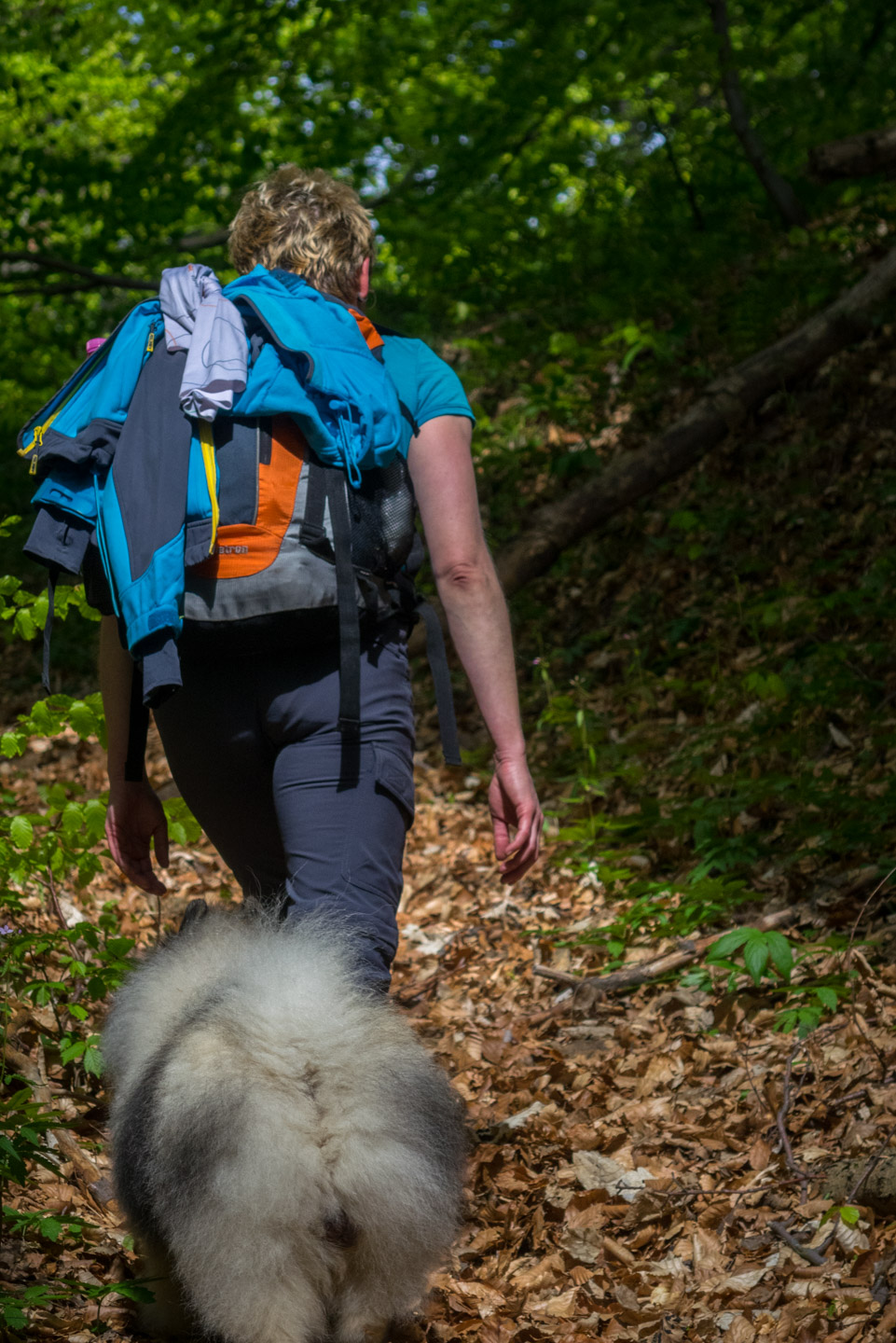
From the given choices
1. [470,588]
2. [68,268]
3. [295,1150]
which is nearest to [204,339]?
[470,588]

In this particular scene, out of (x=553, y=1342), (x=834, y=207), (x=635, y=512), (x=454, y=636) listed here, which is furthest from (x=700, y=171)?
(x=553, y=1342)

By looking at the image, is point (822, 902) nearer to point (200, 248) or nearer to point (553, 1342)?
point (553, 1342)

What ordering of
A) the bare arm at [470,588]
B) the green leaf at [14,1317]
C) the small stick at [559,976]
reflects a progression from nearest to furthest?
the green leaf at [14,1317] < the bare arm at [470,588] < the small stick at [559,976]

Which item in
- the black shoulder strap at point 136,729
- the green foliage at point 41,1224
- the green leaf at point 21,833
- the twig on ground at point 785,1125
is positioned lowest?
the twig on ground at point 785,1125

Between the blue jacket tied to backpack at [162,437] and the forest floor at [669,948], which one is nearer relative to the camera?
the blue jacket tied to backpack at [162,437]

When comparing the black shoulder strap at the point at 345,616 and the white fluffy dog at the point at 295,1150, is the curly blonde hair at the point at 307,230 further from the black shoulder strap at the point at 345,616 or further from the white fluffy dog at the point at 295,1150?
the white fluffy dog at the point at 295,1150

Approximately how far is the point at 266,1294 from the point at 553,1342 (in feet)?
3.03

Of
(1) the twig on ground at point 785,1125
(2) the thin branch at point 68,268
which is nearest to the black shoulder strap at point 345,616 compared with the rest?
(1) the twig on ground at point 785,1125

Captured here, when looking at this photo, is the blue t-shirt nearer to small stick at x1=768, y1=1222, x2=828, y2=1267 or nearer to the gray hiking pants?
the gray hiking pants

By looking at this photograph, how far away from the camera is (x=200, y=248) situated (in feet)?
30.0

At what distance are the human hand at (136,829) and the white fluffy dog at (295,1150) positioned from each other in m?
0.80

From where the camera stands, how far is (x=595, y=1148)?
2.95 meters

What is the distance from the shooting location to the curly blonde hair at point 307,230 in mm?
2312

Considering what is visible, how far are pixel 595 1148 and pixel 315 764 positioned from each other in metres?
1.64
